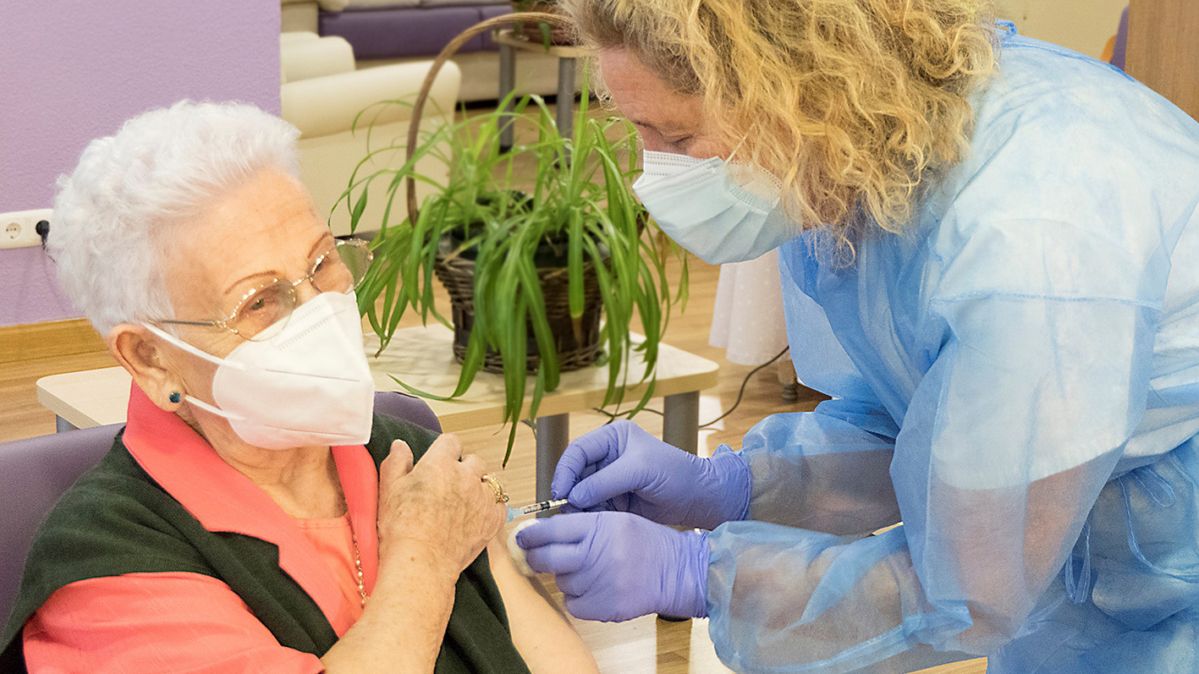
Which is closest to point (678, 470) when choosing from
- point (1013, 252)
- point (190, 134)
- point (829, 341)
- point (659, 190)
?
point (829, 341)

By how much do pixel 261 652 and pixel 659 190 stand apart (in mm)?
613

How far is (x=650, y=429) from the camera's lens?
336 centimetres

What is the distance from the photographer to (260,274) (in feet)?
3.90

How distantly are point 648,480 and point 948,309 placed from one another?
1.79 ft

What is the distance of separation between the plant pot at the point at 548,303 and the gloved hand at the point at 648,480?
0.64m

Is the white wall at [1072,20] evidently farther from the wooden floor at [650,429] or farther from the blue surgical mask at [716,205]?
the blue surgical mask at [716,205]

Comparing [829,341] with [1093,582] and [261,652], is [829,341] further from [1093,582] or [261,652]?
[261,652]

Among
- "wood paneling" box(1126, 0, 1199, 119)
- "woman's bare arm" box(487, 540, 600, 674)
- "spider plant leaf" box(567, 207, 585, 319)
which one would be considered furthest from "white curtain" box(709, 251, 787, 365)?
"woman's bare arm" box(487, 540, 600, 674)

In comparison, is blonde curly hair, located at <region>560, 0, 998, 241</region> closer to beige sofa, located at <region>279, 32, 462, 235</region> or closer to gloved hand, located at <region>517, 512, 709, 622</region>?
gloved hand, located at <region>517, 512, 709, 622</region>

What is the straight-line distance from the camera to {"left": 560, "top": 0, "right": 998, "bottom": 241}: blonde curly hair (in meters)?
1.12

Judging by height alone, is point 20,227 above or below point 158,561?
below

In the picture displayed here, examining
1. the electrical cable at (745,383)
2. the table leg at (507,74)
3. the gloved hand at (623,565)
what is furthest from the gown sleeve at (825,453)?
the table leg at (507,74)

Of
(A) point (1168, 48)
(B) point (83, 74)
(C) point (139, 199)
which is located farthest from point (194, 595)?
(B) point (83, 74)

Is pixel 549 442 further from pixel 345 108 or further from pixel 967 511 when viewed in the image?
pixel 345 108
